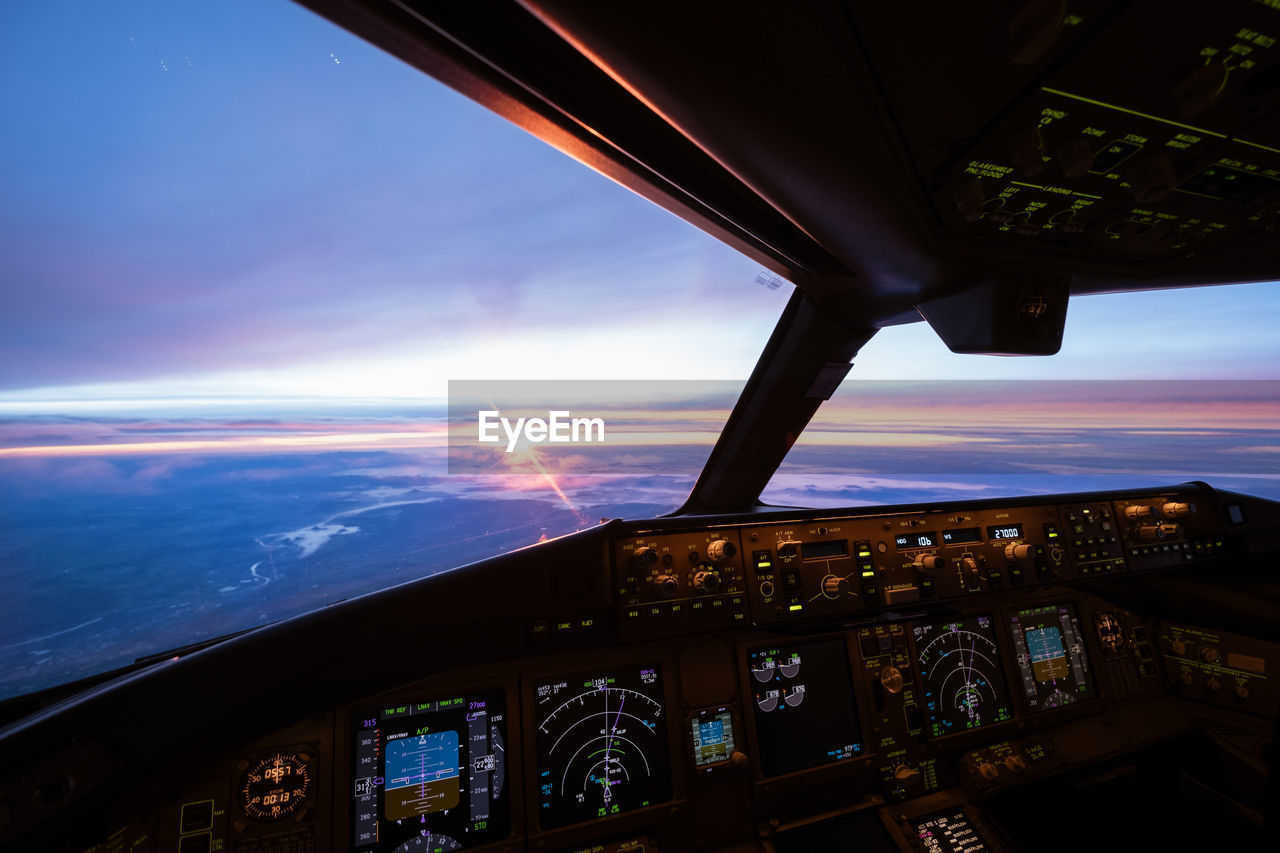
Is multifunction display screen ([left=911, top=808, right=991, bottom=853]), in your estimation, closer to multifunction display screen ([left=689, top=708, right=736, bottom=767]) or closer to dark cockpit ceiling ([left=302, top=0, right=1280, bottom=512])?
multifunction display screen ([left=689, top=708, right=736, bottom=767])

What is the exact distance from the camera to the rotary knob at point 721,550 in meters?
2.01

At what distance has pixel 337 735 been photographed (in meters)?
1.71

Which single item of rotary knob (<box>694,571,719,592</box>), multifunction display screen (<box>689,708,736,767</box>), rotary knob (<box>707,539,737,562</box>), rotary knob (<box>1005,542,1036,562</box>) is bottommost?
multifunction display screen (<box>689,708,736,767</box>)

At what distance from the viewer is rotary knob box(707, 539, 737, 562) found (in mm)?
2010

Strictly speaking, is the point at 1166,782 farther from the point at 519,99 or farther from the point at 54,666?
the point at 54,666

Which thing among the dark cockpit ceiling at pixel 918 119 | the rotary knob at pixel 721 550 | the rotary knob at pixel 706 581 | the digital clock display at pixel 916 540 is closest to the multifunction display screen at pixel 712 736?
the rotary knob at pixel 706 581

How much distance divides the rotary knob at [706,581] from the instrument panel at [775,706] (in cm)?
2

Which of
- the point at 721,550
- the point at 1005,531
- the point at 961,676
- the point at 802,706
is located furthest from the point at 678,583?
the point at 1005,531

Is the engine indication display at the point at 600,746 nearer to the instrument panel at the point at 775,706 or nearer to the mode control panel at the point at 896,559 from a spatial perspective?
the instrument panel at the point at 775,706

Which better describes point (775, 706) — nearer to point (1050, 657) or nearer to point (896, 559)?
point (896, 559)

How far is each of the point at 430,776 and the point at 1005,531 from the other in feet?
8.78

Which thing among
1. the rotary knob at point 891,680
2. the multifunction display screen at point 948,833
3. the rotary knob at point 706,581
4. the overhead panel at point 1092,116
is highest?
the overhead panel at point 1092,116

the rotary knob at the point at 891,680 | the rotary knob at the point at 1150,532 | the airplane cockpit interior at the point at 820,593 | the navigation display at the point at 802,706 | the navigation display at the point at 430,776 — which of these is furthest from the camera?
the rotary knob at the point at 1150,532

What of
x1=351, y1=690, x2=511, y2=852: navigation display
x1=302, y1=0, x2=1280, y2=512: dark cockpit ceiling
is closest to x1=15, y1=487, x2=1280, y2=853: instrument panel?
x1=351, y1=690, x2=511, y2=852: navigation display
